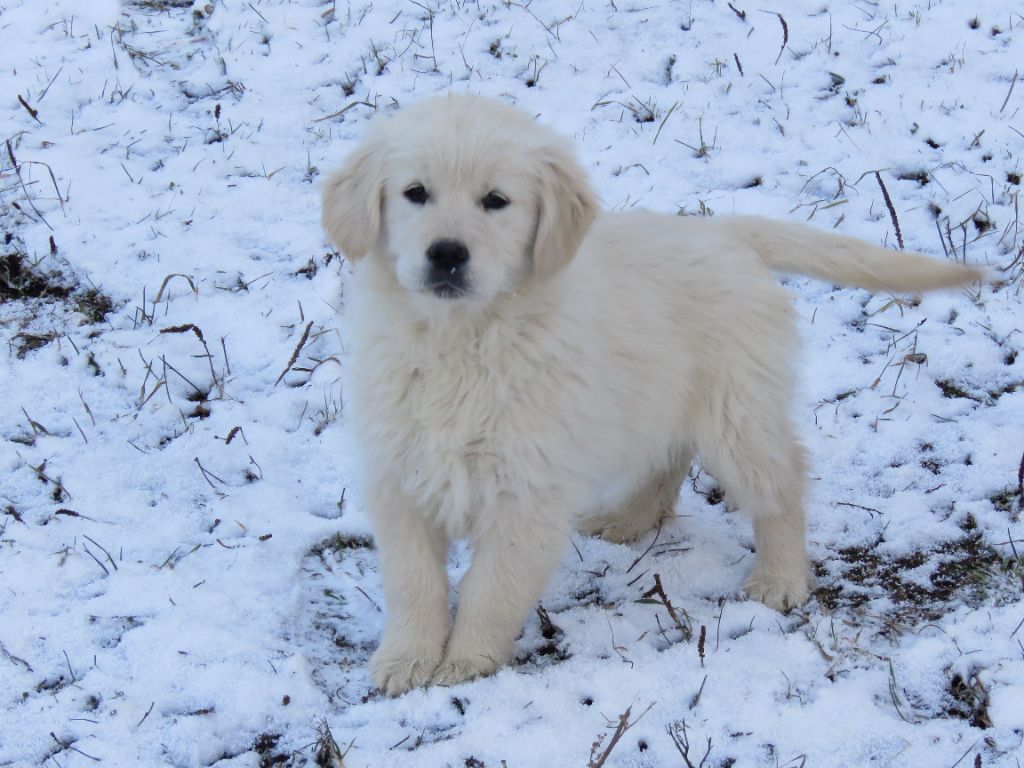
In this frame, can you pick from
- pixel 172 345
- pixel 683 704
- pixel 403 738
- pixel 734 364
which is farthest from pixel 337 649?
A: pixel 172 345

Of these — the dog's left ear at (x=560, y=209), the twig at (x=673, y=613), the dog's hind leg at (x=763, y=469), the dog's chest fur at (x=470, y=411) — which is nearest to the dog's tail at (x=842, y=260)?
the dog's hind leg at (x=763, y=469)

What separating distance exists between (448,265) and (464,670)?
106cm

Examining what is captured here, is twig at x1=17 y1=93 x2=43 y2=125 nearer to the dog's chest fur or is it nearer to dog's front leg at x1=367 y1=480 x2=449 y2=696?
the dog's chest fur

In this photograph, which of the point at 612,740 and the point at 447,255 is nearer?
the point at 612,740

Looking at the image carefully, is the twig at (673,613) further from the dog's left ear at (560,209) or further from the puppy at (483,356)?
the dog's left ear at (560,209)

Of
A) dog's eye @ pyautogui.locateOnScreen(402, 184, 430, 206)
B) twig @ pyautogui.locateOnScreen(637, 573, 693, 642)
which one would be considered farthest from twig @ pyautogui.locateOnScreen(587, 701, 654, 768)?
dog's eye @ pyautogui.locateOnScreen(402, 184, 430, 206)

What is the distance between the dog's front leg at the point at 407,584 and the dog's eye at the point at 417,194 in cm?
76

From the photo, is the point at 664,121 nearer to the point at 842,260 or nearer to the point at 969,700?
the point at 842,260

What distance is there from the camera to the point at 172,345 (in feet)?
14.4

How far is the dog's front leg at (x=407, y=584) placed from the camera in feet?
10.1

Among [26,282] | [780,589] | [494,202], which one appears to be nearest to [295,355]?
[26,282]

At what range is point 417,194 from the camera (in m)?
2.94

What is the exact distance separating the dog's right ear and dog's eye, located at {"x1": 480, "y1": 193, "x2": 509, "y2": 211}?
0.28 metres

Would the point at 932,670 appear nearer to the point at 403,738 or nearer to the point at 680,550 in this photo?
the point at 680,550
